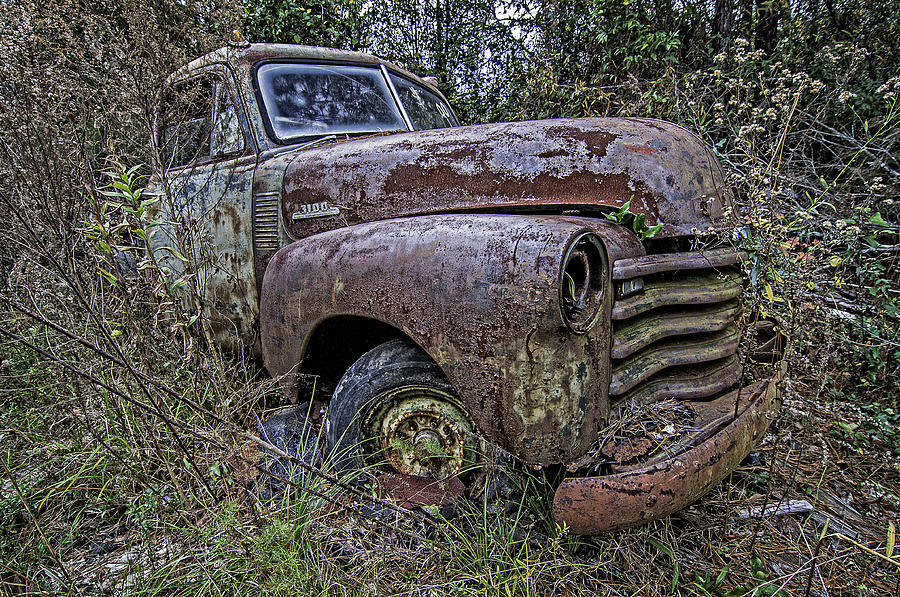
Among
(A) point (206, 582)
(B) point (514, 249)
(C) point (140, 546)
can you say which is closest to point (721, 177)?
(B) point (514, 249)

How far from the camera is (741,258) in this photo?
204 centimetres

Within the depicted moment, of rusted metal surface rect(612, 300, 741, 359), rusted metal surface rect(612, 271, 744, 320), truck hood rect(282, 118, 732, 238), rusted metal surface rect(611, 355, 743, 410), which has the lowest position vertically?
rusted metal surface rect(611, 355, 743, 410)

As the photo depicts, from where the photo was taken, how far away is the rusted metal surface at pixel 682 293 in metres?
1.72

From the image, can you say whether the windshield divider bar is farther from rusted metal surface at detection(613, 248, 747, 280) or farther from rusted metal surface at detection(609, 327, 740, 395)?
rusted metal surface at detection(609, 327, 740, 395)

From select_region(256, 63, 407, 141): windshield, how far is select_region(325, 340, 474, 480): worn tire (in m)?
1.50

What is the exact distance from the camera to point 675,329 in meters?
1.82

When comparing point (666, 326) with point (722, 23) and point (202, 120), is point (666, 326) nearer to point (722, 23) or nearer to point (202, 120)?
point (202, 120)

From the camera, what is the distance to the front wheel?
1.87 metres

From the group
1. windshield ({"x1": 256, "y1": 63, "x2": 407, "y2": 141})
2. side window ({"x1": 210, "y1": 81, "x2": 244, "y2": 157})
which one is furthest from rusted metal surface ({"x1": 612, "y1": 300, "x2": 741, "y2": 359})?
side window ({"x1": 210, "y1": 81, "x2": 244, "y2": 157})

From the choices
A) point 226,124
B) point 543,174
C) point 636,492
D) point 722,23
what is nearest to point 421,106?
point 226,124

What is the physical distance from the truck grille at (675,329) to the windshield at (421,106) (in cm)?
190

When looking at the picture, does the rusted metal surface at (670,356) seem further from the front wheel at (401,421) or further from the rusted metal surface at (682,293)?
the front wheel at (401,421)

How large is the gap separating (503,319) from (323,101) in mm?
1993

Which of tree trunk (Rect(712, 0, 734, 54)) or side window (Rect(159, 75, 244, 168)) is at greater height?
tree trunk (Rect(712, 0, 734, 54))
